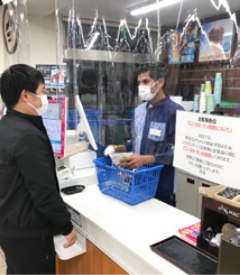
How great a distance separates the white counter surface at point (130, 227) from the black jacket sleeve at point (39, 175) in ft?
0.73

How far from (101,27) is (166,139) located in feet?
3.74

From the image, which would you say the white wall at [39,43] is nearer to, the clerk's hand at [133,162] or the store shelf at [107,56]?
the store shelf at [107,56]

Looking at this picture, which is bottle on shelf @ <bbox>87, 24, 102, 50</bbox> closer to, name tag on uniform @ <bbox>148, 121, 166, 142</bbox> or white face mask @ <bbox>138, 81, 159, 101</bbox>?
white face mask @ <bbox>138, 81, 159, 101</bbox>

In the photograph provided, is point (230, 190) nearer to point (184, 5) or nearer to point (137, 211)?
point (137, 211)

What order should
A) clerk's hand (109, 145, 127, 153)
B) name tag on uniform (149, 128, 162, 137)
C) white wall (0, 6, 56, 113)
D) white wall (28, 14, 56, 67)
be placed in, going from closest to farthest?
1. name tag on uniform (149, 128, 162, 137)
2. clerk's hand (109, 145, 127, 153)
3. white wall (0, 6, 56, 113)
4. white wall (28, 14, 56, 67)

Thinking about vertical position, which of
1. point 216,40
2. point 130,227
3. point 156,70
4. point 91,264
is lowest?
point 91,264

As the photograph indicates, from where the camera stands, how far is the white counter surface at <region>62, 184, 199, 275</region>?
3.44ft

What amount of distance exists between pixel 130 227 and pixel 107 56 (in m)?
1.28

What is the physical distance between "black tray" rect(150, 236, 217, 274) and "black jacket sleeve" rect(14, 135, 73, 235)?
1.56ft

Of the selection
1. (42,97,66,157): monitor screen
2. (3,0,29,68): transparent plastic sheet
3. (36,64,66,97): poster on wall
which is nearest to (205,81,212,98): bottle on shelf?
(42,97,66,157): monitor screen

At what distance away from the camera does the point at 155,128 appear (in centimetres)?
155

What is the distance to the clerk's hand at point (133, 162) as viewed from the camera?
154cm

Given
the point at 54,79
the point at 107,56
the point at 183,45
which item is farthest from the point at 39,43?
the point at 183,45

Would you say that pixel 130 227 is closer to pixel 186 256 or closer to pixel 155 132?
pixel 186 256
